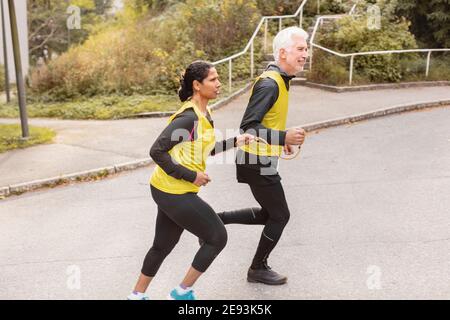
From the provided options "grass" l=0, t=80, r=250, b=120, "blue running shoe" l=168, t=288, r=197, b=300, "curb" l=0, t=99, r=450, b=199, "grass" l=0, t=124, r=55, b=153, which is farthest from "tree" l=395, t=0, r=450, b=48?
"blue running shoe" l=168, t=288, r=197, b=300

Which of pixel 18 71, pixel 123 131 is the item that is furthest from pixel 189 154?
pixel 123 131

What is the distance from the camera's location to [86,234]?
19.1ft

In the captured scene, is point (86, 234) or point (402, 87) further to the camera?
point (402, 87)

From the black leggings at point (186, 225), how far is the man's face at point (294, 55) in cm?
122

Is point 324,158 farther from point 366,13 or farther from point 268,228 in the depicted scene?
point 366,13

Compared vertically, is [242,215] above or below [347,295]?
above

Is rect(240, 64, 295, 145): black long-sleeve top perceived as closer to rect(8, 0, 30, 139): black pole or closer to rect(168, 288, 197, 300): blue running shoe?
rect(168, 288, 197, 300): blue running shoe

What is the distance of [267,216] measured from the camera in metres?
4.48

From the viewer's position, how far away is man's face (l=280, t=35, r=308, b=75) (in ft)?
13.6

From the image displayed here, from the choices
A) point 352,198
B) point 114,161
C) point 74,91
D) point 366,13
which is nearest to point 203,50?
point 74,91

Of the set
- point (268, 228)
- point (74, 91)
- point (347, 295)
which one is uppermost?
point (268, 228)

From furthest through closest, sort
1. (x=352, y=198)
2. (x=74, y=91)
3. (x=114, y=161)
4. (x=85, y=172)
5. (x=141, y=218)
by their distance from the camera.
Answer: (x=74, y=91)
(x=114, y=161)
(x=85, y=172)
(x=352, y=198)
(x=141, y=218)

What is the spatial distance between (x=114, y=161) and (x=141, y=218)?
2.79 metres

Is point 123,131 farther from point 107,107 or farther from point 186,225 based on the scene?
point 186,225
